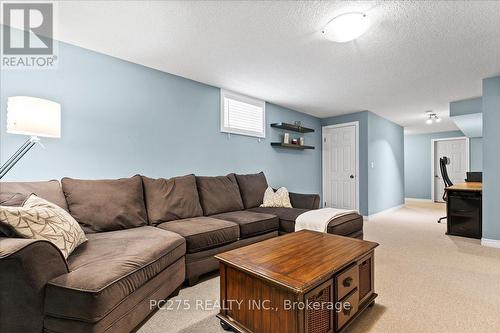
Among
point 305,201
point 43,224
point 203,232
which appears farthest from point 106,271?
point 305,201

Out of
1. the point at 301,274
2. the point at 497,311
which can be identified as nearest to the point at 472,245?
the point at 497,311

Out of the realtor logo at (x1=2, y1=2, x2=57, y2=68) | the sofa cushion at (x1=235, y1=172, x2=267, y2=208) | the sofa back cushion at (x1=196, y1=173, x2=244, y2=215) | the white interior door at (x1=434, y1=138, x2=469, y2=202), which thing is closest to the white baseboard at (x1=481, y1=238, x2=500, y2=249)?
the sofa cushion at (x1=235, y1=172, x2=267, y2=208)

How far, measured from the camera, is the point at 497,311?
5.78ft

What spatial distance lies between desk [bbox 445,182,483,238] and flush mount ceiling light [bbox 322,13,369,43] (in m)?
3.38

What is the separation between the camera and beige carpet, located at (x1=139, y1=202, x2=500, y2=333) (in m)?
1.61

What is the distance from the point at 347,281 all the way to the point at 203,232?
128 centimetres

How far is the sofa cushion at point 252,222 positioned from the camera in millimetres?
2645

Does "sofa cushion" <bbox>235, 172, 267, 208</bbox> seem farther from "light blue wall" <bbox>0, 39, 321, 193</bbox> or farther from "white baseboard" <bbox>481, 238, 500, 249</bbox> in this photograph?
"white baseboard" <bbox>481, 238, 500, 249</bbox>

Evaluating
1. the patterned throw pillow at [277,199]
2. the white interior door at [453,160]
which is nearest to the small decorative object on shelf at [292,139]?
the patterned throw pillow at [277,199]

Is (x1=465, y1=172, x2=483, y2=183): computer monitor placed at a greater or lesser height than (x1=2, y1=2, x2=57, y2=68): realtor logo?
lesser

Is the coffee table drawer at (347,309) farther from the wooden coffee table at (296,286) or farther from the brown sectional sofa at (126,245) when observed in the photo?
the brown sectional sofa at (126,245)

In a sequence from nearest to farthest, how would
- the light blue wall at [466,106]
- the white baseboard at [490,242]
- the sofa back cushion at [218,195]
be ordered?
the sofa back cushion at [218,195], the white baseboard at [490,242], the light blue wall at [466,106]

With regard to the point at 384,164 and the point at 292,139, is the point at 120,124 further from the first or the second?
the point at 384,164

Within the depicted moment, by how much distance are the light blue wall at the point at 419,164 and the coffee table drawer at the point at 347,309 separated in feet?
26.5
